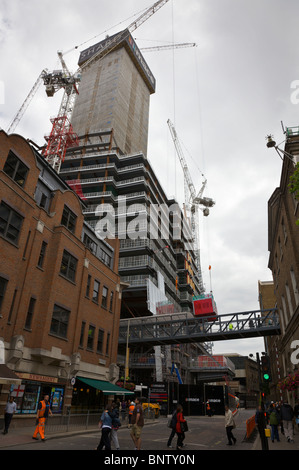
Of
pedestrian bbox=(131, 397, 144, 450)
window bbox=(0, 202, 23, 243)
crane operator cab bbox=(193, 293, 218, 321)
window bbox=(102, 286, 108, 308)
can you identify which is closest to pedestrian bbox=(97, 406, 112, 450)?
pedestrian bbox=(131, 397, 144, 450)

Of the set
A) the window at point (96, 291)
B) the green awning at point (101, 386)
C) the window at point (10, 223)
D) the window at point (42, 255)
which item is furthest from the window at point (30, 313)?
the window at point (96, 291)

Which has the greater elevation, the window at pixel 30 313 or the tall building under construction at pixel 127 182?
the tall building under construction at pixel 127 182

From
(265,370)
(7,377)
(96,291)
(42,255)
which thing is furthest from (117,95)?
(265,370)

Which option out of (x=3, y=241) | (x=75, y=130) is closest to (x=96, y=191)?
(x=75, y=130)

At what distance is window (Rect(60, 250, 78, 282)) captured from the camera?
2480 cm

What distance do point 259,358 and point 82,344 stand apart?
1643 centimetres

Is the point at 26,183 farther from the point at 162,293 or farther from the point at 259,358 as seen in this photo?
the point at 162,293

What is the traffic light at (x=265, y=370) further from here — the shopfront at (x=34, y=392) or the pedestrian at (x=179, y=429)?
the shopfront at (x=34, y=392)

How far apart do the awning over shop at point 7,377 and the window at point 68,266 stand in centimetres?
851

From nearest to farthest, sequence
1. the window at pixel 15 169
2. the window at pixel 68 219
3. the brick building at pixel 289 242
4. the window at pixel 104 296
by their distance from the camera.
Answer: the window at pixel 15 169
the brick building at pixel 289 242
the window at pixel 68 219
the window at pixel 104 296

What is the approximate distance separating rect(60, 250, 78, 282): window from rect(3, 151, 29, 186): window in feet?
21.0

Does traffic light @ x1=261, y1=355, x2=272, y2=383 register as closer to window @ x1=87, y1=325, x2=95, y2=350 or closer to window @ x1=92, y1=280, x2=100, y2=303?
window @ x1=87, y1=325, x2=95, y2=350

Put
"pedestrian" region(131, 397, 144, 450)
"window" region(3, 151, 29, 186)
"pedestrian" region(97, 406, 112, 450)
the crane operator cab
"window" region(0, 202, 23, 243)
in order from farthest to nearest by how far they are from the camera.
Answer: the crane operator cab < "window" region(3, 151, 29, 186) < "window" region(0, 202, 23, 243) < "pedestrian" region(131, 397, 144, 450) < "pedestrian" region(97, 406, 112, 450)

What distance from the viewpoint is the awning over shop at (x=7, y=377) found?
1600 centimetres
